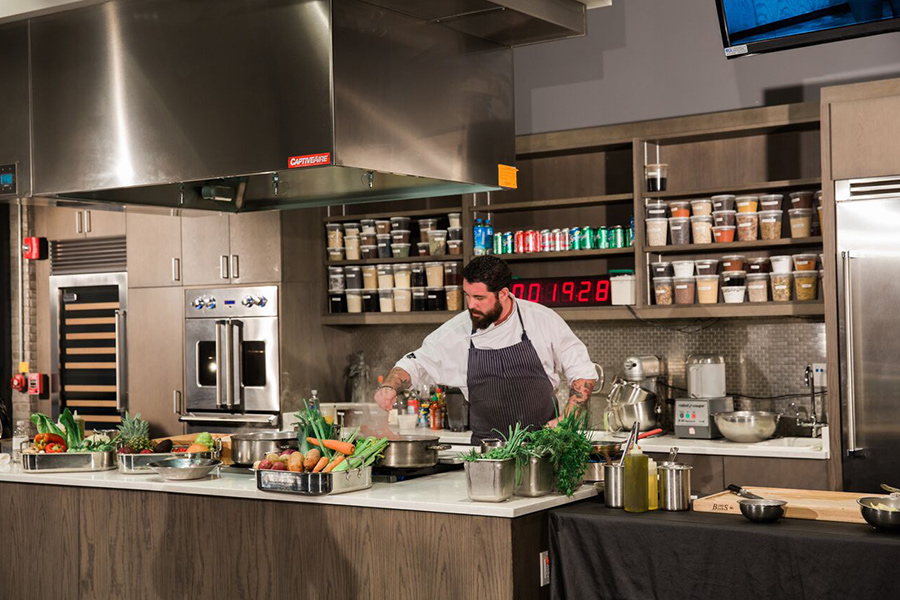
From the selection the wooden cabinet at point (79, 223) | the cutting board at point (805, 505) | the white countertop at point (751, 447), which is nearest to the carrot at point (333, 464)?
the cutting board at point (805, 505)

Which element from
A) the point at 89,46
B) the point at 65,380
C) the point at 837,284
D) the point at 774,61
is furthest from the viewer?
the point at 65,380

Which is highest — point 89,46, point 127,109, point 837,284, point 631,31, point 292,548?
point 631,31

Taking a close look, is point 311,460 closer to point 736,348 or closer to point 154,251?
point 736,348

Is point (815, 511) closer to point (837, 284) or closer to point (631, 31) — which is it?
point (837, 284)

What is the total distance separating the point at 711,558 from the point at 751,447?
2.13m

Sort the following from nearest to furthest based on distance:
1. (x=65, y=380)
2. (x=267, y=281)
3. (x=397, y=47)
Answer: (x=397, y=47)
(x=267, y=281)
(x=65, y=380)

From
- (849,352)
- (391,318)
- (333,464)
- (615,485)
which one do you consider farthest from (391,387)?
(849,352)

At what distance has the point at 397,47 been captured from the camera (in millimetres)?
3715

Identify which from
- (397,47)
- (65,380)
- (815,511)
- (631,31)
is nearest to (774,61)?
(631,31)

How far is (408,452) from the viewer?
3.99 m

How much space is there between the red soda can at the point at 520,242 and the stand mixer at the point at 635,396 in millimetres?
896

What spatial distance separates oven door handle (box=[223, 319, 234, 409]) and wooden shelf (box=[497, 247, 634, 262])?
182 centimetres

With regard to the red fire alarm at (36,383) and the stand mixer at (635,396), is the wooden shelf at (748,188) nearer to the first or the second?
the stand mixer at (635,396)

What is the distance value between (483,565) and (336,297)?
3676 millimetres
